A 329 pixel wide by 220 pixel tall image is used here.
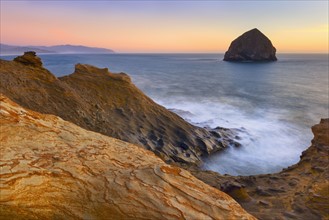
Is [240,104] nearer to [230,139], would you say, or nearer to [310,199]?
[230,139]

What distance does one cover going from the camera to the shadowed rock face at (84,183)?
4.41 meters

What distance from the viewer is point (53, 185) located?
4680 millimetres

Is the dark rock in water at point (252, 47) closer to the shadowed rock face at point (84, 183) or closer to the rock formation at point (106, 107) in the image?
the rock formation at point (106, 107)

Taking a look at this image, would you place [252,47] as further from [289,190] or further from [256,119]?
[289,190]

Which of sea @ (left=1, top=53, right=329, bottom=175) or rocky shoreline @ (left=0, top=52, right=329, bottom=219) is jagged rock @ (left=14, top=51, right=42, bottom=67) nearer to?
rocky shoreline @ (left=0, top=52, right=329, bottom=219)

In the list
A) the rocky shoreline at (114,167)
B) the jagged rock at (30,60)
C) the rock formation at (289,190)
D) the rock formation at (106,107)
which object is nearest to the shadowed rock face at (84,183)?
the rocky shoreline at (114,167)

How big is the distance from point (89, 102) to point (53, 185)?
11664 millimetres

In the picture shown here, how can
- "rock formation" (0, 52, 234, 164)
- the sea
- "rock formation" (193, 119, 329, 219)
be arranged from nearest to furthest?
"rock formation" (193, 119, 329, 219)
"rock formation" (0, 52, 234, 164)
the sea

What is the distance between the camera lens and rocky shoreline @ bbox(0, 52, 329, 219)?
4.61 metres

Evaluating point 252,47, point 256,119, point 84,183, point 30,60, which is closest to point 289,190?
point 84,183

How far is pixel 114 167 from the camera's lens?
18.0 ft

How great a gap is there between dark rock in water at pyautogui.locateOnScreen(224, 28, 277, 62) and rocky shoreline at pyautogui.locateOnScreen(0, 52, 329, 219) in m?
123

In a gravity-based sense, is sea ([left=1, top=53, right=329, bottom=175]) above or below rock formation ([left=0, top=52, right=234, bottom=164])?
below

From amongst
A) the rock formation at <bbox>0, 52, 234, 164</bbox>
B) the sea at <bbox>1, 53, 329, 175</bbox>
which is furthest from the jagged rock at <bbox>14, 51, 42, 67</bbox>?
the sea at <bbox>1, 53, 329, 175</bbox>
